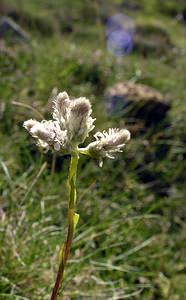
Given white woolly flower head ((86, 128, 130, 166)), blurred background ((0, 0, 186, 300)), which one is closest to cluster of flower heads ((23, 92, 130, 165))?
white woolly flower head ((86, 128, 130, 166))

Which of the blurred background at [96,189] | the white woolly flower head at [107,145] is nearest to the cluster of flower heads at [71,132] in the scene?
the white woolly flower head at [107,145]

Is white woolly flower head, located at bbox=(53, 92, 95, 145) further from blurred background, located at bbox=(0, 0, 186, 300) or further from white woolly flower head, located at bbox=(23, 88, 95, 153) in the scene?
blurred background, located at bbox=(0, 0, 186, 300)

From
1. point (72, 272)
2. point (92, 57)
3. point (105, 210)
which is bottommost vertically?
point (72, 272)

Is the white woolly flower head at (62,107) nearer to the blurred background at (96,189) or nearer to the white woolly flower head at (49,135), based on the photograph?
the white woolly flower head at (49,135)

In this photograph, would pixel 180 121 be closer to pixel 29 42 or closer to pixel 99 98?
pixel 99 98

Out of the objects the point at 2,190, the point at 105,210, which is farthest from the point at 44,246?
the point at 105,210

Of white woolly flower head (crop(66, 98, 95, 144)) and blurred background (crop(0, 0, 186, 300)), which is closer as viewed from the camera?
white woolly flower head (crop(66, 98, 95, 144))

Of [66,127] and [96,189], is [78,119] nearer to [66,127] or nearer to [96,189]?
[66,127]

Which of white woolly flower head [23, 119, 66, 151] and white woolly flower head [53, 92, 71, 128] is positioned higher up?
white woolly flower head [53, 92, 71, 128]
